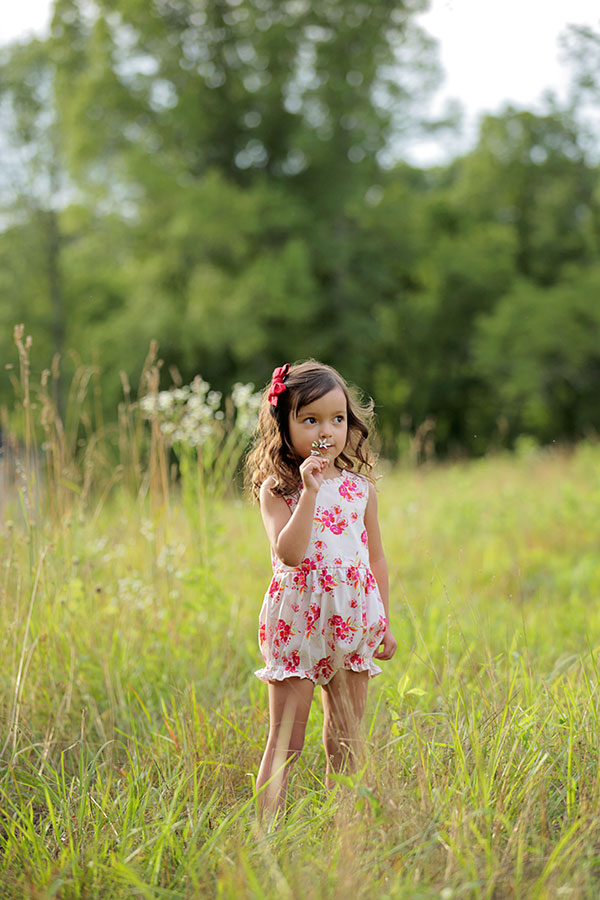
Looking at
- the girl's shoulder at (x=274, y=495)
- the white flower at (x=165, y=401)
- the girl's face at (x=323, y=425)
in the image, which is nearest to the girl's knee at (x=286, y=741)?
the girl's shoulder at (x=274, y=495)

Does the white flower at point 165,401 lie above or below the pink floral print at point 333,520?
above

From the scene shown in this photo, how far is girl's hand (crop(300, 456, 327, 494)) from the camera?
216cm

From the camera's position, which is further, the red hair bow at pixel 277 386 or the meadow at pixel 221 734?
the red hair bow at pixel 277 386

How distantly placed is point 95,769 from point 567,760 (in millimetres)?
1393

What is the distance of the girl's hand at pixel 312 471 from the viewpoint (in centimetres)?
216

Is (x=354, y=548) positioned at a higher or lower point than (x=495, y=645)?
higher

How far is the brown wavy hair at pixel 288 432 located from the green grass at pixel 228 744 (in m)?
0.42

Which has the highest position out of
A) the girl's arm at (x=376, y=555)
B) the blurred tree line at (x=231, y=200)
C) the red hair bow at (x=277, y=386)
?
the blurred tree line at (x=231, y=200)

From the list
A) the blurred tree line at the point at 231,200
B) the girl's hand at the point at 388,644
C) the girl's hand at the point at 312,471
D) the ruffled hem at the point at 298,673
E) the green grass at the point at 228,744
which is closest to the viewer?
the green grass at the point at 228,744

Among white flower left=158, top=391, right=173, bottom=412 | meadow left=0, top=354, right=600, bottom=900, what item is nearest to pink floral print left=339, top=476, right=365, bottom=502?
meadow left=0, top=354, right=600, bottom=900

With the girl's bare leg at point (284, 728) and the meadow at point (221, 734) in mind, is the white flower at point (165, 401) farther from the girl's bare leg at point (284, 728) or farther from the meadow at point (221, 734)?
the girl's bare leg at point (284, 728)

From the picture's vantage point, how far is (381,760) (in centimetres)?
224

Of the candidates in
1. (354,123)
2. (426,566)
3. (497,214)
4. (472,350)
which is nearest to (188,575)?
(426,566)

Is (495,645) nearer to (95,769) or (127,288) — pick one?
(95,769)
